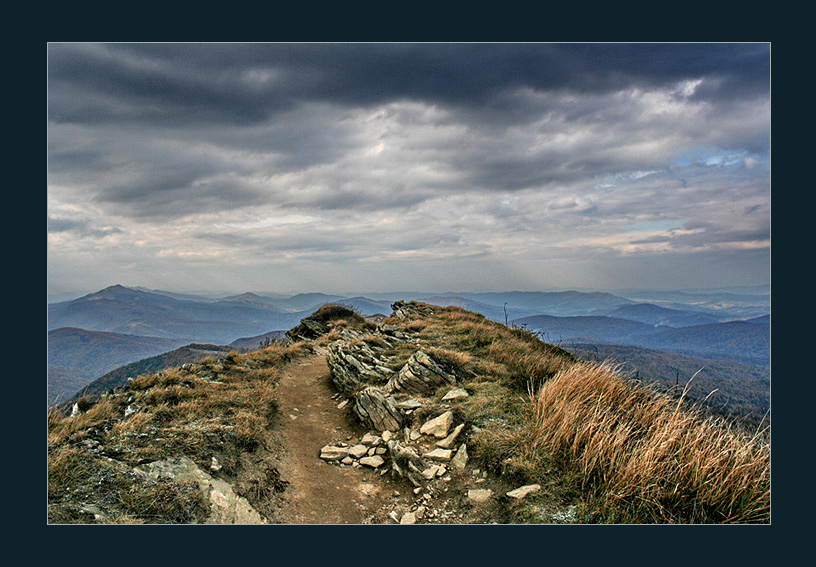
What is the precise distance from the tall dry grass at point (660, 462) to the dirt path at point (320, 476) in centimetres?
335

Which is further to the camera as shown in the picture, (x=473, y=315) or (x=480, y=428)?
(x=473, y=315)

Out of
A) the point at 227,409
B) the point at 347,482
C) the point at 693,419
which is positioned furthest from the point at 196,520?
the point at 693,419

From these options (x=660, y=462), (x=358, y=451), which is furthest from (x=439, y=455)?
(x=660, y=462)

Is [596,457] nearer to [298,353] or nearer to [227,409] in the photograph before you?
[227,409]

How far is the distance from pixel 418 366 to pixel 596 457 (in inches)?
240

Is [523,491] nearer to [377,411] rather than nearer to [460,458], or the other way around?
[460,458]

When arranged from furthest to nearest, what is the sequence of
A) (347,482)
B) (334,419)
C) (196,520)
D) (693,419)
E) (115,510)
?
(334,419) < (347,482) < (693,419) < (196,520) < (115,510)

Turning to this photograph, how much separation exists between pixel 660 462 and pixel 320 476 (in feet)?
20.6

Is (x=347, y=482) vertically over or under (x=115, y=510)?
under

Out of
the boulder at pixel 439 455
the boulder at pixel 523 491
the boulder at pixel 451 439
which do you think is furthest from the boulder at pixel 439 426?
the boulder at pixel 523 491

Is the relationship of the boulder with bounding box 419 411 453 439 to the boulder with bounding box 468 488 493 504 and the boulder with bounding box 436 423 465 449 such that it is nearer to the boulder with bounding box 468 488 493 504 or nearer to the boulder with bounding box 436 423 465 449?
the boulder with bounding box 436 423 465 449

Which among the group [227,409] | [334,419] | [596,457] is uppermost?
[596,457]

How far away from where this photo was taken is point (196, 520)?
208 inches

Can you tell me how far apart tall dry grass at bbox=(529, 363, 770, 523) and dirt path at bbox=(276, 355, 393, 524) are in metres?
3.35
